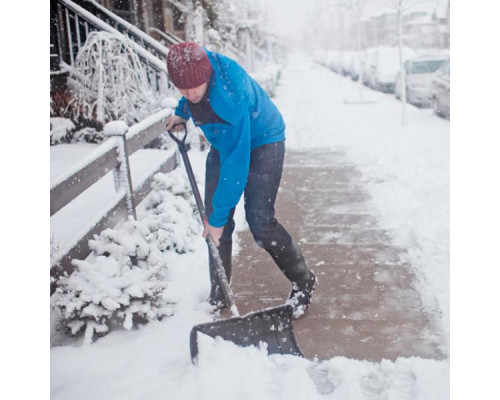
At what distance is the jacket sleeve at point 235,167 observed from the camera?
6.80 feet

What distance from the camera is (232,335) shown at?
2.25 meters

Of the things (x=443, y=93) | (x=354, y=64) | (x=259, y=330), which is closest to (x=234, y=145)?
(x=259, y=330)

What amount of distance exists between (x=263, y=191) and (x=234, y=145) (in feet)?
1.27

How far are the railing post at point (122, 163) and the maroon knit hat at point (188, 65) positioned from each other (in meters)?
1.42

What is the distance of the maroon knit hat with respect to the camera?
1.97m

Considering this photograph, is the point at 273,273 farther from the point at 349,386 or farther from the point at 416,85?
the point at 416,85

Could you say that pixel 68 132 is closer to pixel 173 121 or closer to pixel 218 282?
pixel 173 121

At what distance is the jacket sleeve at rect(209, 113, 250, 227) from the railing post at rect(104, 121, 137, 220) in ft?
4.46

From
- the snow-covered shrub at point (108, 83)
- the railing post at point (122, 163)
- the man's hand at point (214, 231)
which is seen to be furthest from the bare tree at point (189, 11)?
the man's hand at point (214, 231)

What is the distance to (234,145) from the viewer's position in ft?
6.95

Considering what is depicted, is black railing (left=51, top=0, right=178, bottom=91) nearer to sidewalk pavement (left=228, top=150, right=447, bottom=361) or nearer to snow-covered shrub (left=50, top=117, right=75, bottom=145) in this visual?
snow-covered shrub (left=50, top=117, right=75, bottom=145)

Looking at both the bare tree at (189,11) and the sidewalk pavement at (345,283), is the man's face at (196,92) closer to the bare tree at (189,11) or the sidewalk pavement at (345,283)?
the sidewalk pavement at (345,283)
